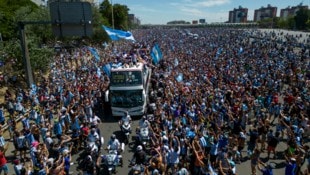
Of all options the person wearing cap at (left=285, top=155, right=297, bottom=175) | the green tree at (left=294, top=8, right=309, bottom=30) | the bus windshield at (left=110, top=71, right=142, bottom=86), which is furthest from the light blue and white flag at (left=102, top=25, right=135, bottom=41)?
the green tree at (left=294, top=8, right=309, bottom=30)

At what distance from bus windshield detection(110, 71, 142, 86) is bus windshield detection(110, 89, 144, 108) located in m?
0.56

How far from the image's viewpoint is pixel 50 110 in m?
16.1

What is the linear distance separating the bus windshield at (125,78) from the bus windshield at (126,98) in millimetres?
558

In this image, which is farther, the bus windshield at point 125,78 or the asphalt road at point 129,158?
the bus windshield at point 125,78

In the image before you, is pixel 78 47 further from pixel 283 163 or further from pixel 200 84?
pixel 283 163

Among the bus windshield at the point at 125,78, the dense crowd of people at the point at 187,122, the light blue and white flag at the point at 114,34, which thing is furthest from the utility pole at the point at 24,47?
the light blue and white flag at the point at 114,34

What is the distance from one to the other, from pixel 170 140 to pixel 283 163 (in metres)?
4.95

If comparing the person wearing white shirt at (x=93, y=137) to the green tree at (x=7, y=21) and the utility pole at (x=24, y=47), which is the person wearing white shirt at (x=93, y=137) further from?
the green tree at (x=7, y=21)

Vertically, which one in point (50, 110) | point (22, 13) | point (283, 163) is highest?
point (22, 13)

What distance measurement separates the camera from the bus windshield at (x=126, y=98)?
717 inches

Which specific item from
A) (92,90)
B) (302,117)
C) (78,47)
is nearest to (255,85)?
(302,117)

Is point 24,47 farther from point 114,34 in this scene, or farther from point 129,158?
point 129,158

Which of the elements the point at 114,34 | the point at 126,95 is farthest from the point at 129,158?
the point at 114,34

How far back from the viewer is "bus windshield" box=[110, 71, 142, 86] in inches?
730
